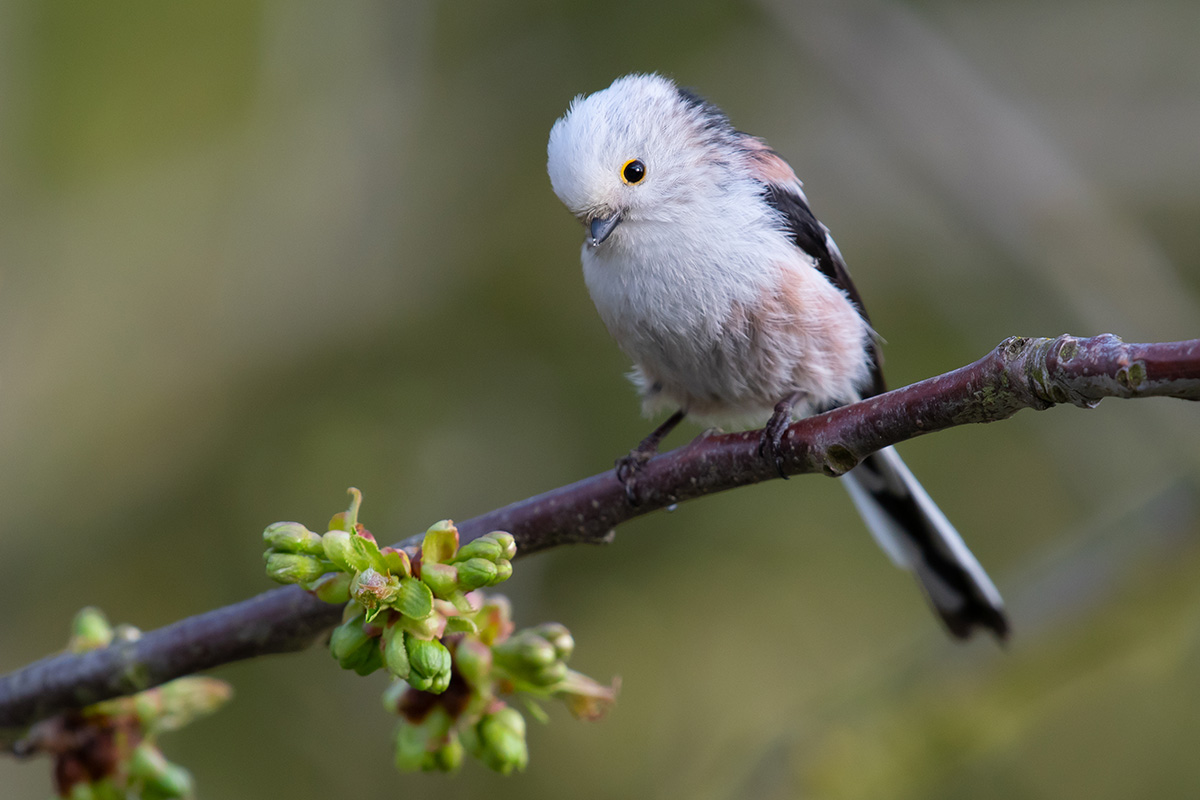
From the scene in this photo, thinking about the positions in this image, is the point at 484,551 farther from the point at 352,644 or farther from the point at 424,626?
the point at 352,644

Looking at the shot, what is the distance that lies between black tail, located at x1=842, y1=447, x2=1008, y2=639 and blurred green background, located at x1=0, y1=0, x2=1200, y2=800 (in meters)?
1.77

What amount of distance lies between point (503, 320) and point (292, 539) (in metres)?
4.77

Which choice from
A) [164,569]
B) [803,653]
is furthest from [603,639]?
[164,569]

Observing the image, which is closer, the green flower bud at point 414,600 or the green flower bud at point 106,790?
the green flower bud at point 414,600

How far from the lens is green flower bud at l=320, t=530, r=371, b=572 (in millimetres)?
1497

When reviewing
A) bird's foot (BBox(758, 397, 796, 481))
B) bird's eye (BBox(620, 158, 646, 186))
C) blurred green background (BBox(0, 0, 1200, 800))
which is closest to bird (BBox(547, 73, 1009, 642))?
bird's eye (BBox(620, 158, 646, 186))

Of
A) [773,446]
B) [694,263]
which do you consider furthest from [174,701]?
[694,263]

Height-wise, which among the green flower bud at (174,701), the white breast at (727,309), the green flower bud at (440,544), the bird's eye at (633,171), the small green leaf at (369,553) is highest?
the bird's eye at (633,171)

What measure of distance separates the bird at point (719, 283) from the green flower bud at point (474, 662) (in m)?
0.91

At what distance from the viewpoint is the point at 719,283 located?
292 cm

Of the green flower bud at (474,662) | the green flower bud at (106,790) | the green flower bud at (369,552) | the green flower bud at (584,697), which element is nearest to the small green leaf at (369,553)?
the green flower bud at (369,552)

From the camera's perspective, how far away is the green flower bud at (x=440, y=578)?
1508 mm

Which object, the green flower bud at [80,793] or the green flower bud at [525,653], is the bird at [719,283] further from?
the green flower bud at [80,793]

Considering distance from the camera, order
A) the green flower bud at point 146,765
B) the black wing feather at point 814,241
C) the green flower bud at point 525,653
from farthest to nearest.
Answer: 1. the black wing feather at point 814,241
2. the green flower bud at point 146,765
3. the green flower bud at point 525,653
